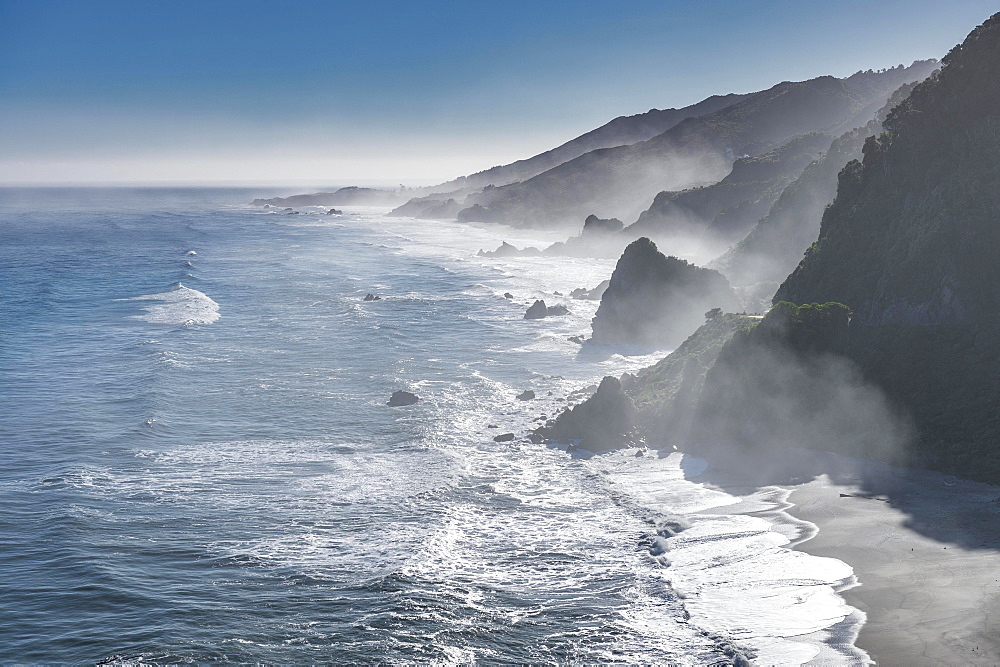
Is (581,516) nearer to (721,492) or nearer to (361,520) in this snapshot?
(721,492)

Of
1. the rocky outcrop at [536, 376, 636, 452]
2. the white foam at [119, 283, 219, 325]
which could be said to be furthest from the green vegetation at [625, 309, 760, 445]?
the white foam at [119, 283, 219, 325]

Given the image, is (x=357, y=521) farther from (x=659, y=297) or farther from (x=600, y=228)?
(x=600, y=228)

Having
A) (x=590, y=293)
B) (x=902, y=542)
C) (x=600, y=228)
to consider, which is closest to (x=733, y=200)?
(x=600, y=228)

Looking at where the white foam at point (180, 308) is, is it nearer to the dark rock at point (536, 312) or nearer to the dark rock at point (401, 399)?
the dark rock at point (536, 312)

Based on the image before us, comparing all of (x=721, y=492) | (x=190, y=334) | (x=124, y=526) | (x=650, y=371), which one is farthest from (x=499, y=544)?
(x=190, y=334)

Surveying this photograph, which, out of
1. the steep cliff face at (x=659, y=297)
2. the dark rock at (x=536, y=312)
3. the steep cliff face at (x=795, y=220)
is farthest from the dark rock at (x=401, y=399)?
the steep cliff face at (x=795, y=220)

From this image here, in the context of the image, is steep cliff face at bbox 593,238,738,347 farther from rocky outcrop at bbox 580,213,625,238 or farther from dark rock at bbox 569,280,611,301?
rocky outcrop at bbox 580,213,625,238
